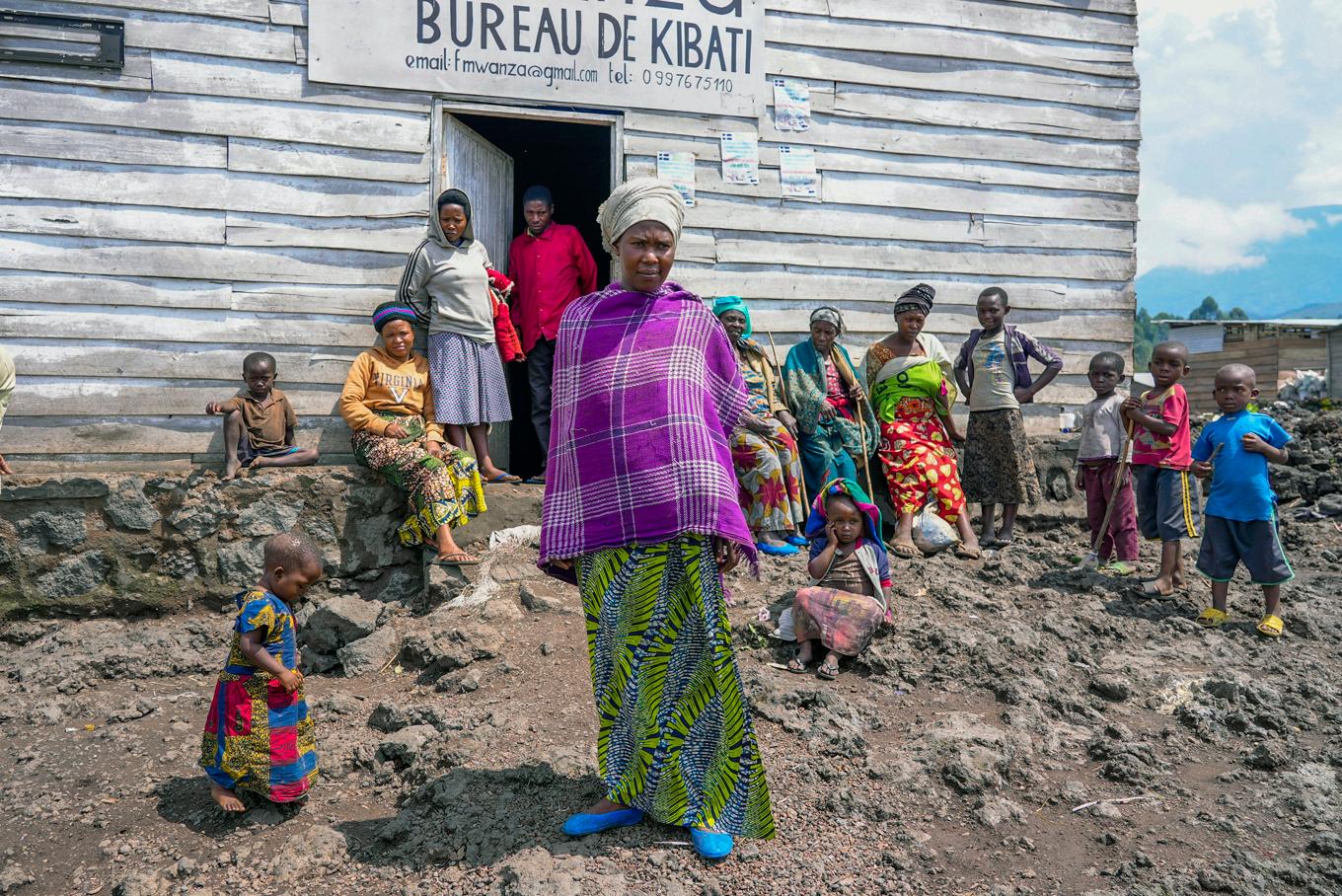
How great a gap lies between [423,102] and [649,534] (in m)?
4.08

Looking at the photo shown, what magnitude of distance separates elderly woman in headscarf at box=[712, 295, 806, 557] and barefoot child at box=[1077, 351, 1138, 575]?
5.73 ft

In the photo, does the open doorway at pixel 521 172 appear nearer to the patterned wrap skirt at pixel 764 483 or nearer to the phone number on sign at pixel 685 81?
the phone number on sign at pixel 685 81

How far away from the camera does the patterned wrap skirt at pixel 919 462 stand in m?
6.03

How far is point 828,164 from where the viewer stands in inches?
256

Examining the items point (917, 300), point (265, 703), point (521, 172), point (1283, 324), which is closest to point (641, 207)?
point (265, 703)

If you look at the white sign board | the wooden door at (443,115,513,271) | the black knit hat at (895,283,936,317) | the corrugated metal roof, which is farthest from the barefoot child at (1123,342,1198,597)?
the corrugated metal roof

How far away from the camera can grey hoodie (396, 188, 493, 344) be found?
18.5 feet

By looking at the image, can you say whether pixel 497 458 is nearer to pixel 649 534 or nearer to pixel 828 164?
pixel 828 164

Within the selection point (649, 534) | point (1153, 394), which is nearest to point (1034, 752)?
point (649, 534)

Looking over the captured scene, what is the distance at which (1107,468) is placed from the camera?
591 cm

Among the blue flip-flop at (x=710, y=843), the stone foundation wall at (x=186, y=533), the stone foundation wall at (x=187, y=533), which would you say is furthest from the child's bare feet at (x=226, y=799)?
the stone foundation wall at (x=186, y=533)

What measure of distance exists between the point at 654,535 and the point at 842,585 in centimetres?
191

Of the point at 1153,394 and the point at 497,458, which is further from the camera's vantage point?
the point at 497,458

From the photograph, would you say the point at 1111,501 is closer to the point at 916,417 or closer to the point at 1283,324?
the point at 916,417
